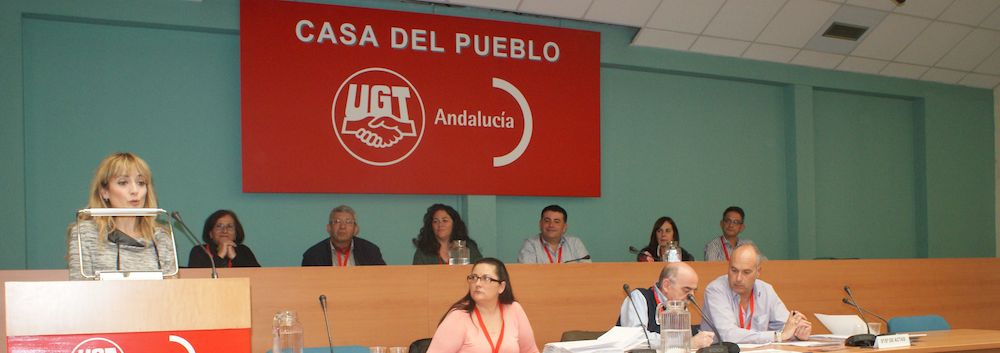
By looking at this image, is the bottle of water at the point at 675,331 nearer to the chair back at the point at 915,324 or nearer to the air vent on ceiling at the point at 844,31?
the chair back at the point at 915,324

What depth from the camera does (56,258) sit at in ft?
18.6

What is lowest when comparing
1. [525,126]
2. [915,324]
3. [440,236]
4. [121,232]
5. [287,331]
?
[915,324]

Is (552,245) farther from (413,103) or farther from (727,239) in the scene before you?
(727,239)

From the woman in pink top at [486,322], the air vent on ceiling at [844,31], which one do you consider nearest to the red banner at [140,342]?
the woman in pink top at [486,322]

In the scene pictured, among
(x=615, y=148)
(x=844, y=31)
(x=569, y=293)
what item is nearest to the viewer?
(x=569, y=293)

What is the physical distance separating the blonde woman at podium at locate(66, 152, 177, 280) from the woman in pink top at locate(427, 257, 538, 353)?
3.74 ft

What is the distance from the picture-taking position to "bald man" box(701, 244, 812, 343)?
409 centimetres

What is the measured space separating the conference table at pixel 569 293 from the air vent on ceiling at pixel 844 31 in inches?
86.8

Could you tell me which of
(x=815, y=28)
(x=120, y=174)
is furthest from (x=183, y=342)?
(x=815, y=28)

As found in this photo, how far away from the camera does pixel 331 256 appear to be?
5.34 m

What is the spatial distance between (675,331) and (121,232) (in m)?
1.93

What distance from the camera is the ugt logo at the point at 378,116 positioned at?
20.3ft

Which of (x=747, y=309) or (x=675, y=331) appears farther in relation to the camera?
(x=747, y=309)

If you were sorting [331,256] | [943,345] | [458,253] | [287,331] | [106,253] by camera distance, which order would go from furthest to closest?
1. [331,256]
2. [458,253]
3. [287,331]
4. [943,345]
5. [106,253]
